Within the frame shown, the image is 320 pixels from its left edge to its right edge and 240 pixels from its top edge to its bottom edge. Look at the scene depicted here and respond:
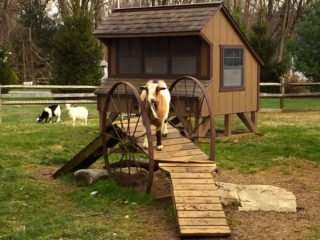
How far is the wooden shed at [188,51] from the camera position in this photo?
50.1 ft

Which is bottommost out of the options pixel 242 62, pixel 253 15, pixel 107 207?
pixel 107 207

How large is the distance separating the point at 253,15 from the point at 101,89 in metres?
46.3

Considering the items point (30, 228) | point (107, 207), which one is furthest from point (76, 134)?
point (30, 228)

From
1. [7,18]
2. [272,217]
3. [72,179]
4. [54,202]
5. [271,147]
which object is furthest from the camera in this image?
[7,18]

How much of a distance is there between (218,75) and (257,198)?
7383 millimetres

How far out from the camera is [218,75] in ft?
51.3

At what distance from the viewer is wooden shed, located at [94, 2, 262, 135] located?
15.3 meters

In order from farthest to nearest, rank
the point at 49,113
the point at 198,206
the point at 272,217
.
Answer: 1. the point at 49,113
2. the point at 272,217
3. the point at 198,206

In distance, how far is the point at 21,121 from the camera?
2059 cm

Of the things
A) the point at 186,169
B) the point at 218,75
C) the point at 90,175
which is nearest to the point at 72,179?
the point at 90,175

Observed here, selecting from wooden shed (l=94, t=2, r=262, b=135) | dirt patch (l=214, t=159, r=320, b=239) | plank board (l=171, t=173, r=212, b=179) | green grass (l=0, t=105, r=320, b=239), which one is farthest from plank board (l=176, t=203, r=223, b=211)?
wooden shed (l=94, t=2, r=262, b=135)

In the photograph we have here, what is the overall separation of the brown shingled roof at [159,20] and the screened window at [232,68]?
1.26 m

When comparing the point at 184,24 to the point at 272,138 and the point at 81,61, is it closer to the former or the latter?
the point at 272,138

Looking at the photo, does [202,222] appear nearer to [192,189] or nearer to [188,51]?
[192,189]
